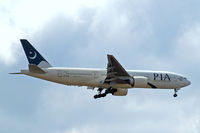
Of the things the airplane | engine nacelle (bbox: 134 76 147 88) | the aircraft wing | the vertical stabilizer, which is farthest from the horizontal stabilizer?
engine nacelle (bbox: 134 76 147 88)

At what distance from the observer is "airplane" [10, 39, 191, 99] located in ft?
211

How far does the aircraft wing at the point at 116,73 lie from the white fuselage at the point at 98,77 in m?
0.71

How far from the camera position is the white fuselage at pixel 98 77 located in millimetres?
64500

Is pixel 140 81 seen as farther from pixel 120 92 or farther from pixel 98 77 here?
pixel 98 77

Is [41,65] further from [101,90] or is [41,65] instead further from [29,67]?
[101,90]

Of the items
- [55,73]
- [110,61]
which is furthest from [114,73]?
[55,73]

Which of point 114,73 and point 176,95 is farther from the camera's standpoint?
point 176,95

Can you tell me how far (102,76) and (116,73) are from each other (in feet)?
7.02

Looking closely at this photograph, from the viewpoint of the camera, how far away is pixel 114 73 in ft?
215

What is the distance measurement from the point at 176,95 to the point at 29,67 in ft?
62.0

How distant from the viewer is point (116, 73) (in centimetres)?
6550

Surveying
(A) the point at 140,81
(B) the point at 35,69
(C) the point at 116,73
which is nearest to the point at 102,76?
(C) the point at 116,73

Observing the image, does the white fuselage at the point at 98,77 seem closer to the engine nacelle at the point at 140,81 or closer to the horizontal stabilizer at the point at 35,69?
the engine nacelle at the point at 140,81

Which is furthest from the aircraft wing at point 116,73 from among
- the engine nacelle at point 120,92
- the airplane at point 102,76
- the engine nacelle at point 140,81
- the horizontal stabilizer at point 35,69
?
the horizontal stabilizer at point 35,69
